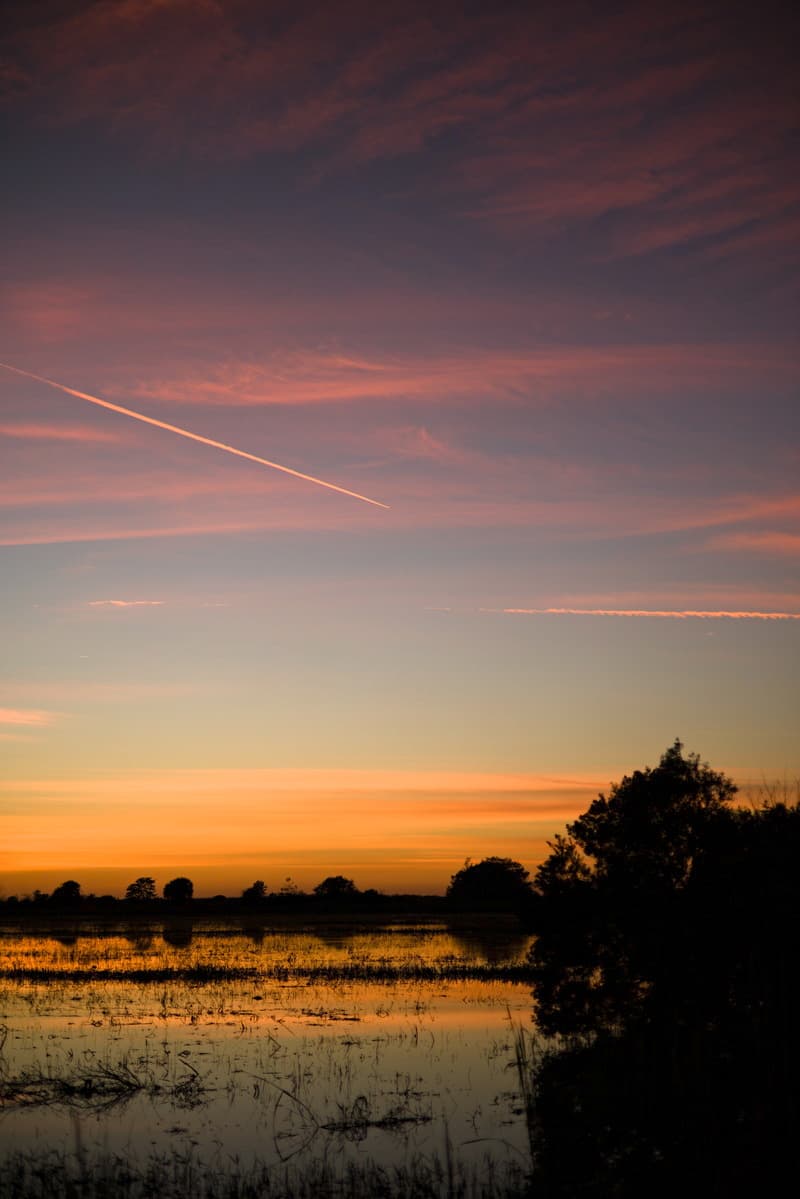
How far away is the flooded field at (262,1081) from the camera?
16094 mm

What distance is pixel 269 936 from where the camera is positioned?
75250 millimetres

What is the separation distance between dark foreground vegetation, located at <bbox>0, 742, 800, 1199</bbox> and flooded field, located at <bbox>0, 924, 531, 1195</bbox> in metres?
0.15

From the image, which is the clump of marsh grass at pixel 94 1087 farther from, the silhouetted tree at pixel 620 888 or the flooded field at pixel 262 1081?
the silhouetted tree at pixel 620 888

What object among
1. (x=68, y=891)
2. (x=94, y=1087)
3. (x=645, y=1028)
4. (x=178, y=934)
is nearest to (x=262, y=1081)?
(x=94, y=1087)

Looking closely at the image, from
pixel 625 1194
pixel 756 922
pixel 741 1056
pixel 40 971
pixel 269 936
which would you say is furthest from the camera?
pixel 269 936

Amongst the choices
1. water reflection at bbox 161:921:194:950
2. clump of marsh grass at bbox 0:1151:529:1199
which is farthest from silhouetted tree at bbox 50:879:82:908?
clump of marsh grass at bbox 0:1151:529:1199

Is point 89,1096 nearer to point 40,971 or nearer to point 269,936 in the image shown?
point 40,971

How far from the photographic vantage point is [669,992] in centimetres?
2628

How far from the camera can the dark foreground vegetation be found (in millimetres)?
14992

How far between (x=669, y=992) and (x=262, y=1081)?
10.3 m

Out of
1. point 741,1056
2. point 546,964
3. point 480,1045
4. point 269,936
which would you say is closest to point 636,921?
point 546,964

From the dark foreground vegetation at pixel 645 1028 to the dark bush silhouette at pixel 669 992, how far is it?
0.05 meters

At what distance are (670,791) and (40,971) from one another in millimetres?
29846

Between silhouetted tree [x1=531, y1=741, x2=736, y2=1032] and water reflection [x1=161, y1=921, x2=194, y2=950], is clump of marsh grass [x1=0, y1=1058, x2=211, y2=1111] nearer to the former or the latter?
silhouetted tree [x1=531, y1=741, x2=736, y2=1032]
